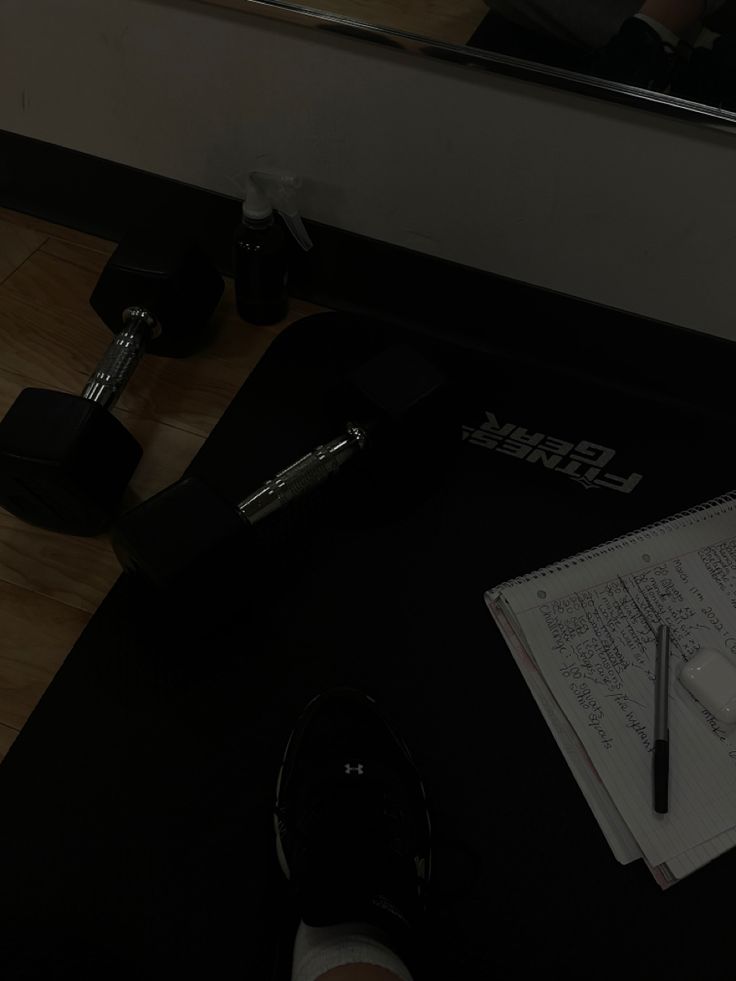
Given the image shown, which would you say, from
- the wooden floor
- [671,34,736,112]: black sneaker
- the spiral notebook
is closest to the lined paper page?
the spiral notebook

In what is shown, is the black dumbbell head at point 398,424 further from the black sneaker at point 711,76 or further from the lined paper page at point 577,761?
the black sneaker at point 711,76

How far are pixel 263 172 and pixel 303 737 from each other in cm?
72

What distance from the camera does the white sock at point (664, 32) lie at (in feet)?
2.55

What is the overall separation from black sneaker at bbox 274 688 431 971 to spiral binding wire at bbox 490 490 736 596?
0.22 meters

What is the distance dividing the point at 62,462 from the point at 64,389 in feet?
0.83

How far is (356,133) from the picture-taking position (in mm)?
951

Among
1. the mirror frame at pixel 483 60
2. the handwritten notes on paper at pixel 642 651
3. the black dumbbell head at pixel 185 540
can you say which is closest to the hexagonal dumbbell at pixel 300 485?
the black dumbbell head at pixel 185 540

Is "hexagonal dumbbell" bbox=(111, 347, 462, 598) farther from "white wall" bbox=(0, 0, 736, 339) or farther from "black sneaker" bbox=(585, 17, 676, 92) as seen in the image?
"black sneaker" bbox=(585, 17, 676, 92)

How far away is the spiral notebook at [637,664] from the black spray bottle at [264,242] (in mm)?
511

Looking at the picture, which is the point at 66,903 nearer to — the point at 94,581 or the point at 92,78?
the point at 94,581

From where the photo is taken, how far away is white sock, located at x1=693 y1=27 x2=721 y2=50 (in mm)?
773

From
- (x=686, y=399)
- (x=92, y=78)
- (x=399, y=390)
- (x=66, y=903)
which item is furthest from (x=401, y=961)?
(x=92, y=78)

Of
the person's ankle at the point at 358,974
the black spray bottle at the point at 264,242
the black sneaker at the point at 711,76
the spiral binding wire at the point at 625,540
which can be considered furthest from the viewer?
the black spray bottle at the point at 264,242

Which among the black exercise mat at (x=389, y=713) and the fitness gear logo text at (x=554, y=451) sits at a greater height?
the fitness gear logo text at (x=554, y=451)
